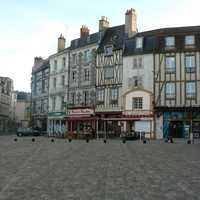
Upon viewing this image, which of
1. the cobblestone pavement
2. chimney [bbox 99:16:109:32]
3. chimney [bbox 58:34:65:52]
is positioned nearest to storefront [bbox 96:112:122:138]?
chimney [bbox 99:16:109:32]

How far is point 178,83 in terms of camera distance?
109 feet

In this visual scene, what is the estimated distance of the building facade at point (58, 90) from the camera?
4284 cm

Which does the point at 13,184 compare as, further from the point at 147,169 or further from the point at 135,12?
the point at 135,12

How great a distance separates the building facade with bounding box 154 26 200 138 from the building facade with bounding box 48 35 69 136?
12.9m

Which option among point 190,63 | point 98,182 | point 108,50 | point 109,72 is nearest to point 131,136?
point 109,72

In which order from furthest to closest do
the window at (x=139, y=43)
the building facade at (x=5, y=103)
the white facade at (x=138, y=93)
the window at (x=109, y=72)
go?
the building facade at (x=5, y=103), the window at (x=109, y=72), the window at (x=139, y=43), the white facade at (x=138, y=93)

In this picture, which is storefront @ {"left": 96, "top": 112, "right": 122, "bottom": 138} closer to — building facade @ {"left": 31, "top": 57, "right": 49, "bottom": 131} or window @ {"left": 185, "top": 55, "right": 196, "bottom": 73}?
window @ {"left": 185, "top": 55, "right": 196, "bottom": 73}

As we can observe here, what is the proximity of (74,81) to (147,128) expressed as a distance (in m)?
11.8

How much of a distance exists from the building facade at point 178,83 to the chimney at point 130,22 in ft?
14.4

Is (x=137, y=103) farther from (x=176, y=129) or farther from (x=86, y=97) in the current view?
(x=86, y=97)

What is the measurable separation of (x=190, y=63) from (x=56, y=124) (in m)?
18.7

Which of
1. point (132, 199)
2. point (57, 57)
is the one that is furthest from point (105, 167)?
point (57, 57)

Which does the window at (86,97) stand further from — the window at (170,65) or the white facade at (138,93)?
the window at (170,65)

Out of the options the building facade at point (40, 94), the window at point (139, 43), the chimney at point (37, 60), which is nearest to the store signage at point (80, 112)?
the building facade at point (40, 94)
